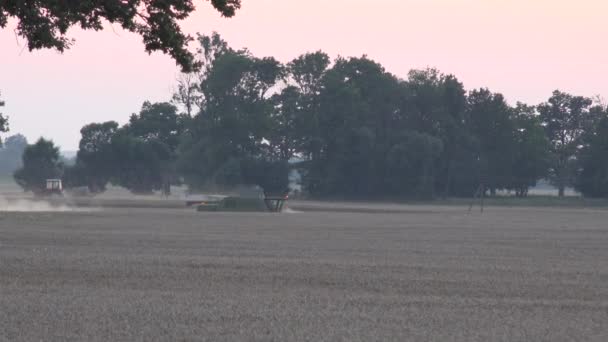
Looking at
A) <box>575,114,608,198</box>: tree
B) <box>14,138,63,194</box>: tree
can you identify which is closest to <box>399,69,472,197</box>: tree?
<box>575,114,608,198</box>: tree

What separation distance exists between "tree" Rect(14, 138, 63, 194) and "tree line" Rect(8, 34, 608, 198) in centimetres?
1913

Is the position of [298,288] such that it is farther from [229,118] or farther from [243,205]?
[229,118]

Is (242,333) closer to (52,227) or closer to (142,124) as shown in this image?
(52,227)

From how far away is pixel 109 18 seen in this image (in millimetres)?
21469

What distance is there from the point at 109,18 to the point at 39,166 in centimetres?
12400

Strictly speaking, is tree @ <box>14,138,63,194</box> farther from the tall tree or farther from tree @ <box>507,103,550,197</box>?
tree @ <box>507,103,550,197</box>

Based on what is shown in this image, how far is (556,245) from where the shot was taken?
1423 inches

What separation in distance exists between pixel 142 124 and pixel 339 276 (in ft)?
394

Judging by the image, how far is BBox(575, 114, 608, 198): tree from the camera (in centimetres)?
11488

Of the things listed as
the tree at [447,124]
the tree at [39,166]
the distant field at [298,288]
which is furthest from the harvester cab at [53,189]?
the distant field at [298,288]

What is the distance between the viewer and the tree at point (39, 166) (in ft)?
464

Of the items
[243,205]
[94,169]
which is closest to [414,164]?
[94,169]

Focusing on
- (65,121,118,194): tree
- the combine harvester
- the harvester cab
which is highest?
(65,121,118,194): tree

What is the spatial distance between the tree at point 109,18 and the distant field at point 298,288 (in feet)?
15.1
